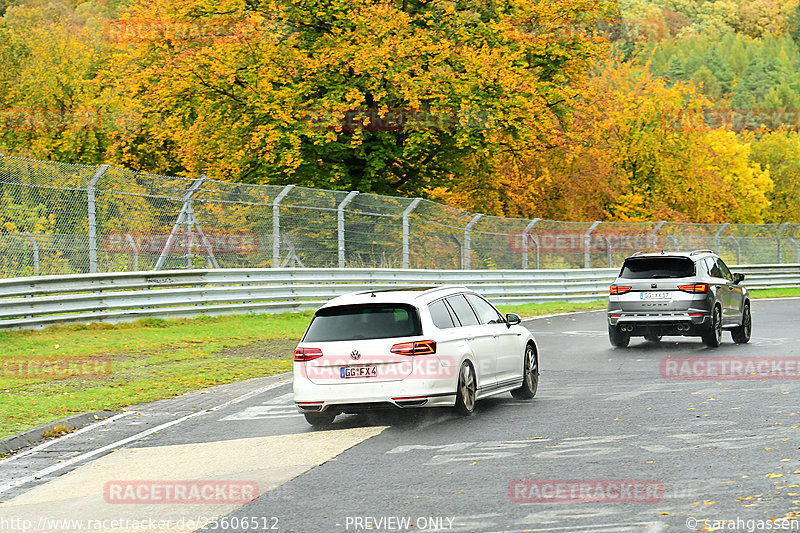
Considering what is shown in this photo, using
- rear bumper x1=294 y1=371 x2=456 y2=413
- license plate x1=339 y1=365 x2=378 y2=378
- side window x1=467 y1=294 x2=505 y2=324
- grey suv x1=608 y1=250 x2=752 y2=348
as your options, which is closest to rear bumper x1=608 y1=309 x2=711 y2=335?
grey suv x1=608 y1=250 x2=752 y2=348

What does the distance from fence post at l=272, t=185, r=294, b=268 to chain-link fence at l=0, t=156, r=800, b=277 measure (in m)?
0.03

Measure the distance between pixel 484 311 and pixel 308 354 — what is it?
8.25 ft

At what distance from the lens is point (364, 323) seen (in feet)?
36.8

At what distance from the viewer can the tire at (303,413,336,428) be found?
1141 cm

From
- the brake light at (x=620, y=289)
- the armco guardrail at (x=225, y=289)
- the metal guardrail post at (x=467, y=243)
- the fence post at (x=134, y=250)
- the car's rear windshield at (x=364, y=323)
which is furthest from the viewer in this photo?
the metal guardrail post at (x=467, y=243)

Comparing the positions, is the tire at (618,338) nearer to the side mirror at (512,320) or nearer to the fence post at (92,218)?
the side mirror at (512,320)

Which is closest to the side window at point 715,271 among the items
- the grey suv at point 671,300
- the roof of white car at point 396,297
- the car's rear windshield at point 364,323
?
the grey suv at point 671,300

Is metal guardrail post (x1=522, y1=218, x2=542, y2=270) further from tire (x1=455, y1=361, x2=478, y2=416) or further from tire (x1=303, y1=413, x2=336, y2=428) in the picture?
tire (x1=303, y1=413, x2=336, y2=428)

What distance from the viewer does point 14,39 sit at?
68.8 m

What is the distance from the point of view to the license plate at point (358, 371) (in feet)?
35.6

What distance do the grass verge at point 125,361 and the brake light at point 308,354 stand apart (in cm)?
274

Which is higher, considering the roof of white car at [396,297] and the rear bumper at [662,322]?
the roof of white car at [396,297]

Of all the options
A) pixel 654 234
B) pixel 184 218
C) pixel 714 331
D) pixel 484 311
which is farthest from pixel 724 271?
pixel 654 234

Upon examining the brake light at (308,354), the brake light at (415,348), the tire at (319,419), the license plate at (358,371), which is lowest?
the tire at (319,419)
